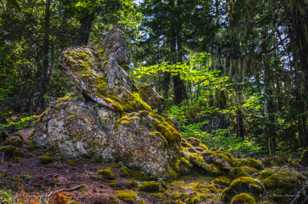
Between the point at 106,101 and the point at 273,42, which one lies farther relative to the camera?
the point at 106,101

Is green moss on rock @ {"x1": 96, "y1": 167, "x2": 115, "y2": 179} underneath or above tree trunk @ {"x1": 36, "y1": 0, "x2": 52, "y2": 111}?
underneath

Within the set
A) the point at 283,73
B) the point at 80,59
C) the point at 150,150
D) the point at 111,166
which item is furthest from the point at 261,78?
the point at 80,59

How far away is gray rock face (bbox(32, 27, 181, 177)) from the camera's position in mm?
11133

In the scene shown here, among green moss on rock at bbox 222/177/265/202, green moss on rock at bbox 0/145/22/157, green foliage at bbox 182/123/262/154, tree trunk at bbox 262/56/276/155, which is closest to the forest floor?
green moss on rock at bbox 0/145/22/157

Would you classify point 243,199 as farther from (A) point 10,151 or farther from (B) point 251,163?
(A) point 10,151

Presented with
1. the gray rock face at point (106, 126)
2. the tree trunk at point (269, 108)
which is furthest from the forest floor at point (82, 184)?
the tree trunk at point (269, 108)

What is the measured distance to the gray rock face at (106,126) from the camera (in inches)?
438

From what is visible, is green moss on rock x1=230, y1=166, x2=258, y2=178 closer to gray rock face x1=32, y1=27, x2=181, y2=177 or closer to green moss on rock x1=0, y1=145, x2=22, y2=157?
gray rock face x1=32, y1=27, x2=181, y2=177

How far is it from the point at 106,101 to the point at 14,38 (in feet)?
26.9

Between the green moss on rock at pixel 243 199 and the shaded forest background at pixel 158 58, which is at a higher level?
the shaded forest background at pixel 158 58

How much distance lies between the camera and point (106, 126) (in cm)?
1181

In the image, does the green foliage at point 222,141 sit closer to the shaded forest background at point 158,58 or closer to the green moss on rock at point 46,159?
the shaded forest background at point 158,58

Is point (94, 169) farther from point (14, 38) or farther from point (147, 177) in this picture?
point (14, 38)

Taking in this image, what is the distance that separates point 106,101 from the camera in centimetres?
1242
